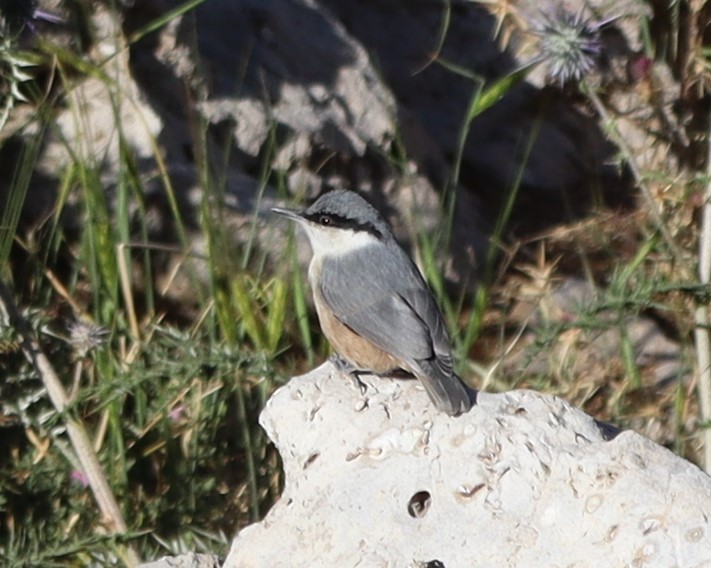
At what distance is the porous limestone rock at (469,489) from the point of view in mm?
2895

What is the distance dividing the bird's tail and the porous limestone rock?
3 cm

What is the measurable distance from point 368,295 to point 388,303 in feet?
0.40

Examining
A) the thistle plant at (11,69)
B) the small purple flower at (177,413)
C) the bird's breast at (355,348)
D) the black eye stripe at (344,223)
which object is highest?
the thistle plant at (11,69)

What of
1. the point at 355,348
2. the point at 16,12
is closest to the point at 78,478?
the point at 355,348

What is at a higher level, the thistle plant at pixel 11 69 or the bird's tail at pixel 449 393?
the thistle plant at pixel 11 69

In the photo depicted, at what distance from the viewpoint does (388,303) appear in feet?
14.3

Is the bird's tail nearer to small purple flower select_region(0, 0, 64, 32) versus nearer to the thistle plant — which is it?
the thistle plant

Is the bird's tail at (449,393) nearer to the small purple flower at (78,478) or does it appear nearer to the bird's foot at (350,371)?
the bird's foot at (350,371)

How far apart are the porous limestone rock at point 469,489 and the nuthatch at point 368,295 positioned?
1.33 feet

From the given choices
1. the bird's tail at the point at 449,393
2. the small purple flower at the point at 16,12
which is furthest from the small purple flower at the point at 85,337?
the bird's tail at the point at 449,393

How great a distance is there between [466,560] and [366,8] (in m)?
4.50

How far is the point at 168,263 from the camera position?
5508 millimetres

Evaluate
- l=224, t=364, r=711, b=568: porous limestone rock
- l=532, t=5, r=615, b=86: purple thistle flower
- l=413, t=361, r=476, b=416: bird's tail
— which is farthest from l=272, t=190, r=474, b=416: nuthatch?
l=532, t=5, r=615, b=86: purple thistle flower

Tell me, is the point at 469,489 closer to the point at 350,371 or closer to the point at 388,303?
the point at 350,371
